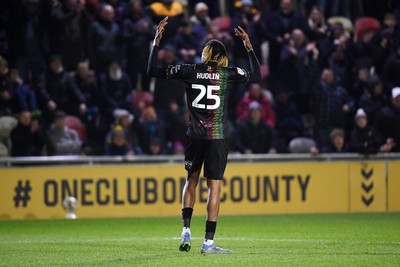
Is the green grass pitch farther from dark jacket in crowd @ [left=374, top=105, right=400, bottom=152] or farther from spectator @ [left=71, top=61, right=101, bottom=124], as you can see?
spectator @ [left=71, top=61, right=101, bottom=124]

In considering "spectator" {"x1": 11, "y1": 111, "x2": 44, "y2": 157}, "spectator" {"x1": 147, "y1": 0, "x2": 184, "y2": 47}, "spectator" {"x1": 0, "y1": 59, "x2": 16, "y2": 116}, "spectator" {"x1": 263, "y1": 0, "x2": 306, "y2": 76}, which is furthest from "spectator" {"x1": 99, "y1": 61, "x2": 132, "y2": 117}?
"spectator" {"x1": 263, "y1": 0, "x2": 306, "y2": 76}

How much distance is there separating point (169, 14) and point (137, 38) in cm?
87

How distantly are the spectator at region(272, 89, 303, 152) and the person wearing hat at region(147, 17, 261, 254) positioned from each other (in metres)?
8.87

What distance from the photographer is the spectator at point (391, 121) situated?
60.0 feet

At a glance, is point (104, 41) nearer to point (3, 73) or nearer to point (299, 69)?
point (3, 73)

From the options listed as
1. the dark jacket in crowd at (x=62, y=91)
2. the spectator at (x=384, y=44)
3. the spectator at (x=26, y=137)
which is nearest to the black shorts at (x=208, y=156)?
the spectator at (x=26, y=137)

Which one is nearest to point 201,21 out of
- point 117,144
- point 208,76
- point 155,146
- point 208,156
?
point 155,146

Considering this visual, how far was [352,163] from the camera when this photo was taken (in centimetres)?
1769

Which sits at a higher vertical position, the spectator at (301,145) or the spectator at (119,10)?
the spectator at (119,10)

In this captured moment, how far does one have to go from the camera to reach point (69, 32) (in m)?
18.6

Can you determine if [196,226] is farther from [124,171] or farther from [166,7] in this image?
[166,7]

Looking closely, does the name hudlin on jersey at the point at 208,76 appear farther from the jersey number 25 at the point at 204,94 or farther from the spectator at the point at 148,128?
the spectator at the point at 148,128

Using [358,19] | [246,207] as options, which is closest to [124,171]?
[246,207]

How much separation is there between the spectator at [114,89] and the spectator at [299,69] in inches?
126
